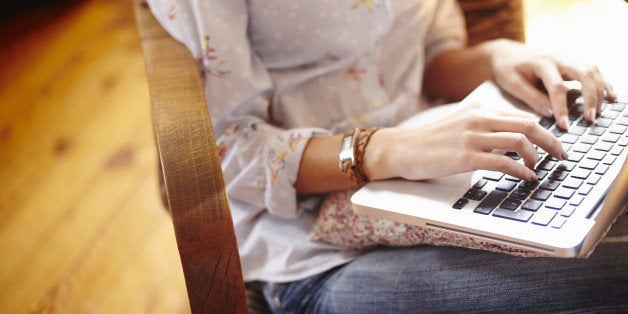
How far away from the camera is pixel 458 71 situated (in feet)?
3.66

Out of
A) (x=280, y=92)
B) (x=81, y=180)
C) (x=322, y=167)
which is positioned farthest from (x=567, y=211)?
(x=81, y=180)

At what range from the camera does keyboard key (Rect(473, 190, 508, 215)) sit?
648 mm

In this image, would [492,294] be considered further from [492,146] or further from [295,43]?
[295,43]

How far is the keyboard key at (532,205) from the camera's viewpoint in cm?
64

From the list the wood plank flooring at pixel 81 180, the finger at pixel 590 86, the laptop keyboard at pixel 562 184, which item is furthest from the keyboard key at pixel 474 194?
the wood plank flooring at pixel 81 180

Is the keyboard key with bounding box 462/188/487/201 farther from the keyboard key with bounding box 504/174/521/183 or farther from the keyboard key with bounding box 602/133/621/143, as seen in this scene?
the keyboard key with bounding box 602/133/621/143

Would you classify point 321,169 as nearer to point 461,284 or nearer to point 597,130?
point 461,284

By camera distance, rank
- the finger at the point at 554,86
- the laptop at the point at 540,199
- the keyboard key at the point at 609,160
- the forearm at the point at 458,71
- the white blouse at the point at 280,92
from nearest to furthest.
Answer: the laptop at the point at 540,199 < the keyboard key at the point at 609,160 < the finger at the point at 554,86 < the white blouse at the point at 280,92 < the forearm at the point at 458,71

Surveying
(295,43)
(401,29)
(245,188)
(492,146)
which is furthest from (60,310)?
(492,146)

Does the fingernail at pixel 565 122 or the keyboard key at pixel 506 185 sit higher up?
the fingernail at pixel 565 122

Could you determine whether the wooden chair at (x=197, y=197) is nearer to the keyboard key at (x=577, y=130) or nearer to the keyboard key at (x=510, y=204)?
the keyboard key at (x=510, y=204)

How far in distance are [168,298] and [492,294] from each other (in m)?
0.84

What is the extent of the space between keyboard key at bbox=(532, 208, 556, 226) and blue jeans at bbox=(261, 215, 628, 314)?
16 centimetres

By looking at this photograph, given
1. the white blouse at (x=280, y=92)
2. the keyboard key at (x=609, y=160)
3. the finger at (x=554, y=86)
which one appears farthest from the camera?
the white blouse at (x=280, y=92)
